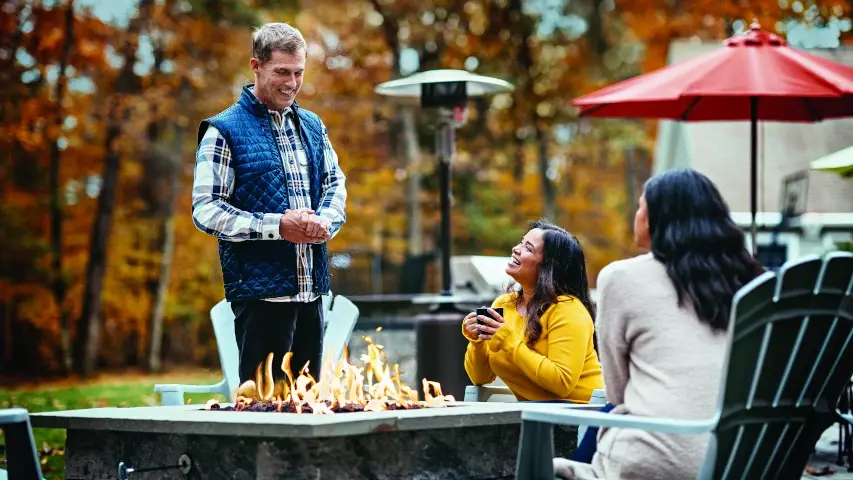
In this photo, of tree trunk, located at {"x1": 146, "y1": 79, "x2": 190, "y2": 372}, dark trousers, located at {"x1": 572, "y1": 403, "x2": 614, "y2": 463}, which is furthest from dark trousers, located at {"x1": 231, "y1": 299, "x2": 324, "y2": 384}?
tree trunk, located at {"x1": 146, "y1": 79, "x2": 190, "y2": 372}

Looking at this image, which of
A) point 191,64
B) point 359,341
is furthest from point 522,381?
point 191,64

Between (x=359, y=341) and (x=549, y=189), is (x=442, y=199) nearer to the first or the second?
(x=359, y=341)

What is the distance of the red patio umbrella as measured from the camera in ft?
27.4

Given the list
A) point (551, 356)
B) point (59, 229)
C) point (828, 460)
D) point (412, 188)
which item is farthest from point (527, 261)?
point (412, 188)

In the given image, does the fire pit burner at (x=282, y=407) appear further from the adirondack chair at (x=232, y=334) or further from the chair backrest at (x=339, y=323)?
the chair backrest at (x=339, y=323)

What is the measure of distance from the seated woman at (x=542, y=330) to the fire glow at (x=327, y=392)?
0.33 meters

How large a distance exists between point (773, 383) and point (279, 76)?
216 cm

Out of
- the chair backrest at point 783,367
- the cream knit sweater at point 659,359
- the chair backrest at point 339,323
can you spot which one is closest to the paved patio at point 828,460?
the chair backrest at point 339,323

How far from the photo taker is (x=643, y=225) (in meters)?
3.71

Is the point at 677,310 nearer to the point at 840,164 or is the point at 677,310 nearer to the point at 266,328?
the point at 266,328

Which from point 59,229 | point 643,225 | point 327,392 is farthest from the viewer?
point 59,229

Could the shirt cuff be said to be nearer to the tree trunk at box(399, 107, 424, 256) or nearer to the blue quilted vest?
the blue quilted vest

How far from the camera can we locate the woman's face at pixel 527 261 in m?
5.25

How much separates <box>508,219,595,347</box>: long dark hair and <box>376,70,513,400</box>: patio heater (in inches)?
166
